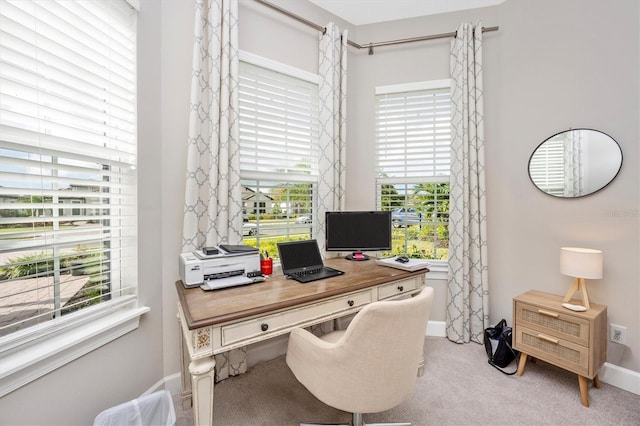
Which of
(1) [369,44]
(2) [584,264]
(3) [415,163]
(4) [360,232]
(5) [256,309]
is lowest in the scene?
(5) [256,309]

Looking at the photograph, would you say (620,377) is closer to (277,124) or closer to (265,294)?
(265,294)

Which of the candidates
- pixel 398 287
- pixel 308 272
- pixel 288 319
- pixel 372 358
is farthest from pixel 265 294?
pixel 398 287

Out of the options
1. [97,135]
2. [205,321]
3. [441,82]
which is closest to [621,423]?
[205,321]

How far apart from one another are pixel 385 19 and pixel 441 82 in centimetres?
85

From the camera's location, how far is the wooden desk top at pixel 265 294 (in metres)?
1.25

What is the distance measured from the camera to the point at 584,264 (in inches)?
72.4

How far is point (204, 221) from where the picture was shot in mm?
1920

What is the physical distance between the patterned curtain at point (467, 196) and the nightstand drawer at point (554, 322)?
44 centimetres

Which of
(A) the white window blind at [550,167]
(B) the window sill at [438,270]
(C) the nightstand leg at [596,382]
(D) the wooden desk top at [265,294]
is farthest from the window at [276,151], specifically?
(C) the nightstand leg at [596,382]

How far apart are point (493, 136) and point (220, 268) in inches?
102

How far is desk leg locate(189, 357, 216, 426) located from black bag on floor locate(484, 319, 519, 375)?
2.14m

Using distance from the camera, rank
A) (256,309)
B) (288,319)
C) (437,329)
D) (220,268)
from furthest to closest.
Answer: (437,329), (220,268), (288,319), (256,309)

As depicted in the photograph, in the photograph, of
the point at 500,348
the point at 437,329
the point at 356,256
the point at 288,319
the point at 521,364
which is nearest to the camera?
the point at 288,319

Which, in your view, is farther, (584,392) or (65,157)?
(584,392)
